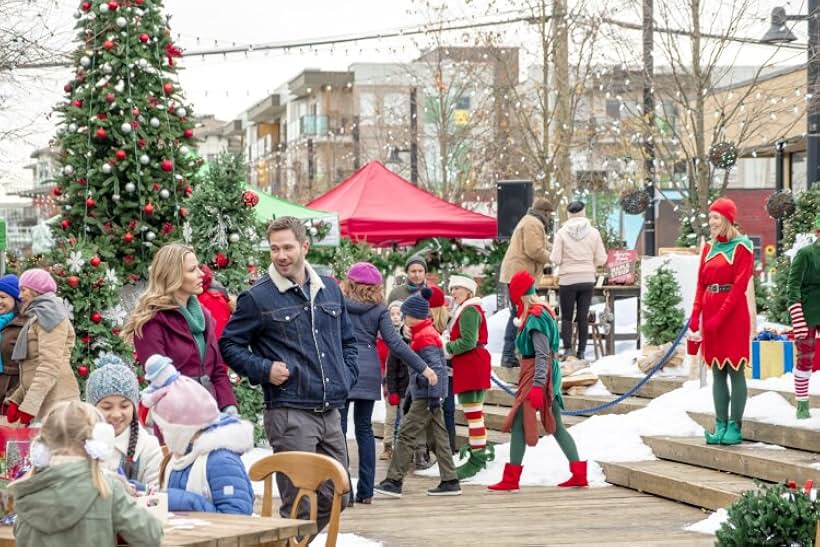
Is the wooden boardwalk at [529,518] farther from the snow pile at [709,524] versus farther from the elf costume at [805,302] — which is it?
the elf costume at [805,302]

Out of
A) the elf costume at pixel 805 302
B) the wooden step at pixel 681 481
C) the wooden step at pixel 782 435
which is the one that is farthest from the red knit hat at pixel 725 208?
the wooden step at pixel 681 481

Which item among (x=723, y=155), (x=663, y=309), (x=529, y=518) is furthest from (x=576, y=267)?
(x=529, y=518)

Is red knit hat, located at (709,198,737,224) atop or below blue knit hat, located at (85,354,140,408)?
atop

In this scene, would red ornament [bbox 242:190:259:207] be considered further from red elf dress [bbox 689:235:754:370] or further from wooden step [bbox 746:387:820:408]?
wooden step [bbox 746:387:820:408]

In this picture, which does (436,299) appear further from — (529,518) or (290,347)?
(290,347)

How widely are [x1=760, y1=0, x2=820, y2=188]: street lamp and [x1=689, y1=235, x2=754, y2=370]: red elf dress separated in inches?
200

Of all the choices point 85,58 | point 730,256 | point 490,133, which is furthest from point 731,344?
point 490,133

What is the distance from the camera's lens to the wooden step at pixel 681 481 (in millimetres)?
10289

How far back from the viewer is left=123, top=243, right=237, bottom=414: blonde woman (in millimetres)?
7160

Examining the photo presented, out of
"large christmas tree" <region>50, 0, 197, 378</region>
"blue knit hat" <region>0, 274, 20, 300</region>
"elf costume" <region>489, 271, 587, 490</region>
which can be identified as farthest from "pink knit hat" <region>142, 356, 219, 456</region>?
"large christmas tree" <region>50, 0, 197, 378</region>

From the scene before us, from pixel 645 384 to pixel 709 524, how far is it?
16.8 ft

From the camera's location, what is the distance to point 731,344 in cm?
1081

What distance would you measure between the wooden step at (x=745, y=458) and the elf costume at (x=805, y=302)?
2.29 ft

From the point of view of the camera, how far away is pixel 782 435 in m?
11.2
